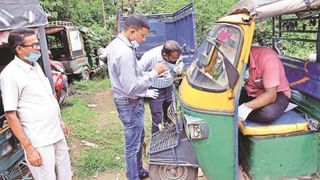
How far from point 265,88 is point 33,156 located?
206cm

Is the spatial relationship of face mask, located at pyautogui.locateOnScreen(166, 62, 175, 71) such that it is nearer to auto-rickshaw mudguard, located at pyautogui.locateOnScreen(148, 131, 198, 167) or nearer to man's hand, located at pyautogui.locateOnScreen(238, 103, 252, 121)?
auto-rickshaw mudguard, located at pyautogui.locateOnScreen(148, 131, 198, 167)

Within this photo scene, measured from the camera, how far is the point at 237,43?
306 cm

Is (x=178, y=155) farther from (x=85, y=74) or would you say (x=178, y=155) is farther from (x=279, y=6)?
(x=85, y=74)

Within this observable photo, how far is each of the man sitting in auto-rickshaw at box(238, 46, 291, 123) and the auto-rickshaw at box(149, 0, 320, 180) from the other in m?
0.09

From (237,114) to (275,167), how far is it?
67 centimetres

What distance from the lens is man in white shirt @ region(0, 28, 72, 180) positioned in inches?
109

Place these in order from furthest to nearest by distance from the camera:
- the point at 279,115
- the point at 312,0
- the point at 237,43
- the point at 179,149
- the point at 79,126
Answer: the point at 79,126, the point at 179,149, the point at 279,115, the point at 237,43, the point at 312,0

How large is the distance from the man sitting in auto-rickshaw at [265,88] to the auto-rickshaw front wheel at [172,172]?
882 mm

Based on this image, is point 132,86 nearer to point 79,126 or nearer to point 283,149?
point 283,149

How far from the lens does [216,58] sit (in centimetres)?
347

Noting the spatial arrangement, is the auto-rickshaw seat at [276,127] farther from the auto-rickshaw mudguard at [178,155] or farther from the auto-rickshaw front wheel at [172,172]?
the auto-rickshaw front wheel at [172,172]

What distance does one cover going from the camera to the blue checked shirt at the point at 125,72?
3383 millimetres

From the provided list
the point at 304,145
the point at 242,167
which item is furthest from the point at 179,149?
the point at 304,145

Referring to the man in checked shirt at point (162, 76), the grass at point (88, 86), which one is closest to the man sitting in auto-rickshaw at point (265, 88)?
the man in checked shirt at point (162, 76)
